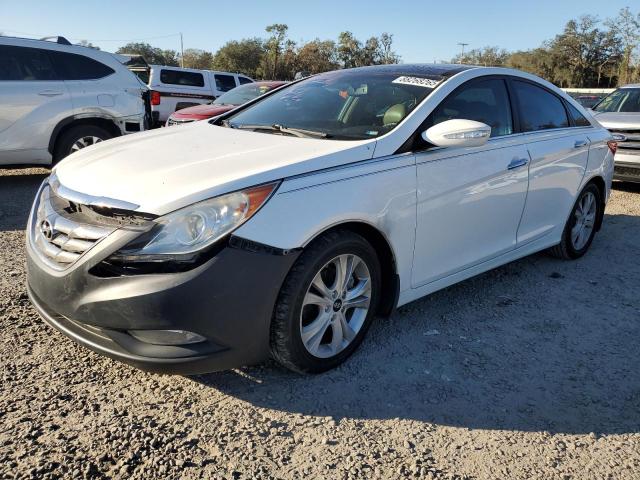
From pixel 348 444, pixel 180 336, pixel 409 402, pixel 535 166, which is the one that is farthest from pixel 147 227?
pixel 535 166

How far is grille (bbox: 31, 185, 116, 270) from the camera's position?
2451 millimetres

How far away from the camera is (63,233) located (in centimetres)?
258

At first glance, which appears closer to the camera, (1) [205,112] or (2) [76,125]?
(2) [76,125]

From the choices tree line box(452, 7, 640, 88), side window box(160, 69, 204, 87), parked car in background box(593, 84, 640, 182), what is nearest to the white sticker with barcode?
parked car in background box(593, 84, 640, 182)

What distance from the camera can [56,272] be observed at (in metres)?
2.50

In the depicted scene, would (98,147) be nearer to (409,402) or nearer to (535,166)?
(409,402)

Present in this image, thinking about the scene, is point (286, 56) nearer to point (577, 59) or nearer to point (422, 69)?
point (577, 59)

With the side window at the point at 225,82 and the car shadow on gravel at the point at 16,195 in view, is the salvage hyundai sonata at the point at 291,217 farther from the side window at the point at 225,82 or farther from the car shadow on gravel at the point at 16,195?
the side window at the point at 225,82

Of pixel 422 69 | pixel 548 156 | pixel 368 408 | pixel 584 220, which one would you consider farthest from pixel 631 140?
pixel 368 408

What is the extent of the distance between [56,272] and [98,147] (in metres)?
1.13

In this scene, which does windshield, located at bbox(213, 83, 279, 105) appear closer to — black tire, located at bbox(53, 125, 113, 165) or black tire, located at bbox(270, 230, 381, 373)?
black tire, located at bbox(53, 125, 113, 165)

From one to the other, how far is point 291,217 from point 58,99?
19.5 ft

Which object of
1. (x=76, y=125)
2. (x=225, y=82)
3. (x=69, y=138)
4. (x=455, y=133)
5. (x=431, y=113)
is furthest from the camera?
(x=225, y=82)

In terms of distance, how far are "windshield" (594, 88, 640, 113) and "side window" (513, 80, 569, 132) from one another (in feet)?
17.0
